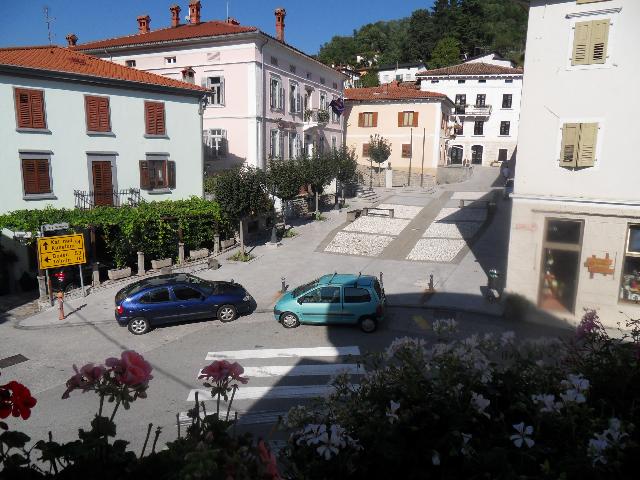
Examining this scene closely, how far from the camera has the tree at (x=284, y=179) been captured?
25.2 meters

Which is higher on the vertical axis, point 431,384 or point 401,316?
point 431,384

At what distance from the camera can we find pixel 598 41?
13.3 metres

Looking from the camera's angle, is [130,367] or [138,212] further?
[138,212]

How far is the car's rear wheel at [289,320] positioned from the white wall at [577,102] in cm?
814

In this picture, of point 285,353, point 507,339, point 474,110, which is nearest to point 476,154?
point 474,110

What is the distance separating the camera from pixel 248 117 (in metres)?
28.8

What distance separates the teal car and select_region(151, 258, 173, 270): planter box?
8148mm

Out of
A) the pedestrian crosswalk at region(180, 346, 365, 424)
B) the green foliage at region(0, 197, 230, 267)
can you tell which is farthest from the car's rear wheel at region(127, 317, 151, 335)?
the green foliage at region(0, 197, 230, 267)

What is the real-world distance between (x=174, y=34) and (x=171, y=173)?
1268 cm

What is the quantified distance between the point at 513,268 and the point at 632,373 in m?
12.3

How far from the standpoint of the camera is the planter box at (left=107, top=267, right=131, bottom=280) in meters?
19.1

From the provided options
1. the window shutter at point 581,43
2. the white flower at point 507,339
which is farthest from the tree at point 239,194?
the white flower at point 507,339

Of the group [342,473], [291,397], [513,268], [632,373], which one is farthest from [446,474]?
[513,268]

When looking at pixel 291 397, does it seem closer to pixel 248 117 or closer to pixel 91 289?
pixel 91 289
